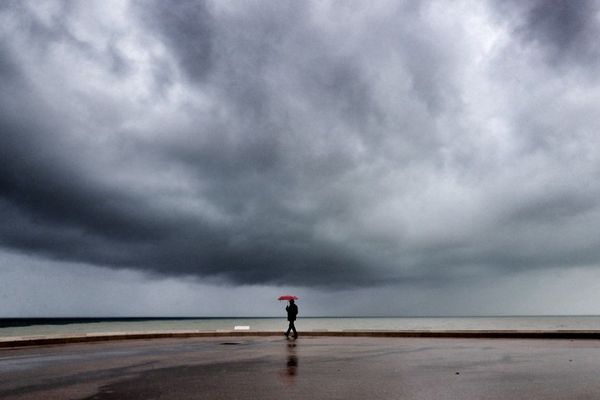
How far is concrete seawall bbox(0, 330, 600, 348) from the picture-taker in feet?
71.7

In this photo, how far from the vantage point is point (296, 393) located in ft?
27.4

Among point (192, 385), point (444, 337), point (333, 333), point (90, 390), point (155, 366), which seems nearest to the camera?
point (90, 390)

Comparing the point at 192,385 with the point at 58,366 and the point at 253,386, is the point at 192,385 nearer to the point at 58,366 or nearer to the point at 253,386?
the point at 253,386

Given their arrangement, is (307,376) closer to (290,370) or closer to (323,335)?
(290,370)

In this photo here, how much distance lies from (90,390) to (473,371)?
817cm

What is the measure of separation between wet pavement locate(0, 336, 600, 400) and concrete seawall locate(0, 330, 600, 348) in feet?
22.6

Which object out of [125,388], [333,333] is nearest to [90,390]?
[125,388]

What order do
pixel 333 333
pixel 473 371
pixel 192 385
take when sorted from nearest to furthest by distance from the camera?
Result: pixel 192 385 < pixel 473 371 < pixel 333 333

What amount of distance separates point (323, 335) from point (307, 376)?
61.1 ft

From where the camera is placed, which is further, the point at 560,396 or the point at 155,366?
the point at 155,366

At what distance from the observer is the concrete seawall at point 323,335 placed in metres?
21.9

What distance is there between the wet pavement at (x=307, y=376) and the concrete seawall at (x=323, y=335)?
6897mm

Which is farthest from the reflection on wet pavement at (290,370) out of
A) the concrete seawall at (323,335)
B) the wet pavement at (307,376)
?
the concrete seawall at (323,335)

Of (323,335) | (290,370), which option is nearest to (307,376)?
(290,370)
